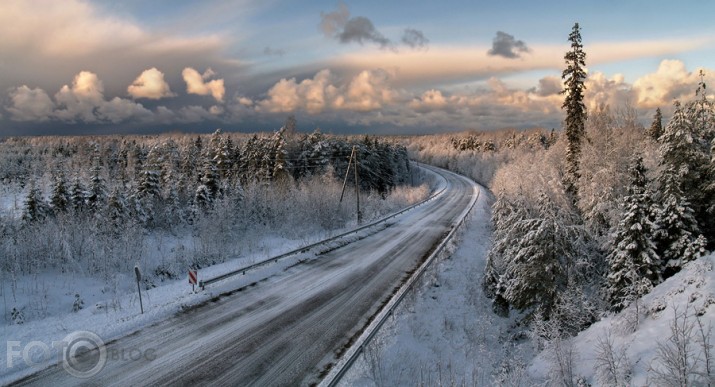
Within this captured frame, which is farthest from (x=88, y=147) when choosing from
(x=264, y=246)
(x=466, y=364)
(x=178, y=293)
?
(x=466, y=364)

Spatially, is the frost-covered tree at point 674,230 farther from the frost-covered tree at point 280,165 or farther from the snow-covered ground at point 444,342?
the frost-covered tree at point 280,165

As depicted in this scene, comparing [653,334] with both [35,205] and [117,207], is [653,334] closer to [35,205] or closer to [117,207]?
[117,207]

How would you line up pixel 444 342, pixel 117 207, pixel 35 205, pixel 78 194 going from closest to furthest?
pixel 444 342 → pixel 117 207 → pixel 35 205 → pixel 78 194

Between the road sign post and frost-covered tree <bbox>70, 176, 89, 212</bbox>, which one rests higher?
frost-covered tree <bbox>70, 176, 89, 212</bbox>

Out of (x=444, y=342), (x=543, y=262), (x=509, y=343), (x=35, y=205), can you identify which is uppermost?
(x=35, y=205)

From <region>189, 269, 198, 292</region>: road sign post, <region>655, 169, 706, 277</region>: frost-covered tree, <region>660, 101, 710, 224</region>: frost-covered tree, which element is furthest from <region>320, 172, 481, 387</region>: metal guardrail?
<region>660, 101, 710, 224</region>: frost-covered tree

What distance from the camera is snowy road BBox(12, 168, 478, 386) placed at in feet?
29.0

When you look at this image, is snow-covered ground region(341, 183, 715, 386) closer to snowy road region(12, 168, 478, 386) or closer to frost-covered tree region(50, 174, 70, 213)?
snowy road region(12, 168, 478, 386)

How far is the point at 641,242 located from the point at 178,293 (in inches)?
648

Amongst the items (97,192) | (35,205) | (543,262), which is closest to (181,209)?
(97,192)

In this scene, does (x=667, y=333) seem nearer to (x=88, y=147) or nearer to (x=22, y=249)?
(x=22, y=249)

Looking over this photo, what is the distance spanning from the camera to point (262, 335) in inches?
438

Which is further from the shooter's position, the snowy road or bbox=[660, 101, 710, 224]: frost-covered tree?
bbox=[660, 101, 710, 224]: frost-covered tree

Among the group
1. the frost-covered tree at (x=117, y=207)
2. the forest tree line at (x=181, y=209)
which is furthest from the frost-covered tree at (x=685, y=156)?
the frost-covered tree at (x=117, y=207)
